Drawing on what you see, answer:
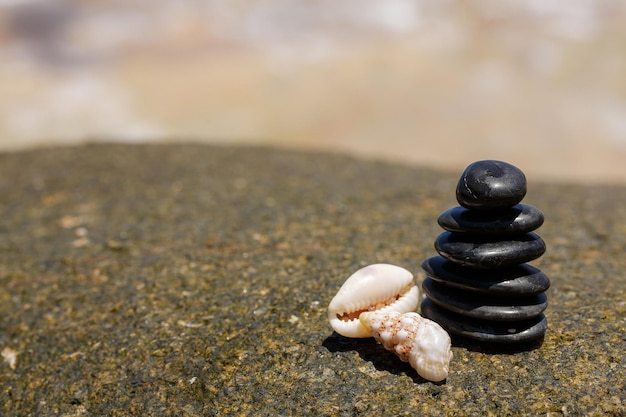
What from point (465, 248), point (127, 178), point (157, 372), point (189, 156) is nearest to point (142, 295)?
point (157, 372)

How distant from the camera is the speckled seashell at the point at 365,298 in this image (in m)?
3.33

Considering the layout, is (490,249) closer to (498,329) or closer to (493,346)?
(498,329)

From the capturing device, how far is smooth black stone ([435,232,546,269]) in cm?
322

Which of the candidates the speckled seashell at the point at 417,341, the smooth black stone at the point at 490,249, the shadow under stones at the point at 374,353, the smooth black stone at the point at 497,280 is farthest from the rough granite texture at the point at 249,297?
the smooth black stone at the point at 490,249

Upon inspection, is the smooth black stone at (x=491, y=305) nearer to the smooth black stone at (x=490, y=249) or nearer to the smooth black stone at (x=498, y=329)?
the smooth black stone at (x=498, y=329)

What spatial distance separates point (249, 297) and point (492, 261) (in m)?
1.67

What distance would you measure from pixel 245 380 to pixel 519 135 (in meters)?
15.7

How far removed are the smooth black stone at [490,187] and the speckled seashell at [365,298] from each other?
55 centimetres

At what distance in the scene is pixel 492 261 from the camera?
10.6ft

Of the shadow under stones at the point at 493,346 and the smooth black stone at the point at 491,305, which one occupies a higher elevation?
the smooth black stone at the point at 491,305

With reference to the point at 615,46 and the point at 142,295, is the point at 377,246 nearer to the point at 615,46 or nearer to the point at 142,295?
the point at 142,295

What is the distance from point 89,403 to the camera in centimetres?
346

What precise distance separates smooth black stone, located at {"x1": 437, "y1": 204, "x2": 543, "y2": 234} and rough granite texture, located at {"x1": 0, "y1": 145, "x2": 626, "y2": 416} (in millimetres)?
651

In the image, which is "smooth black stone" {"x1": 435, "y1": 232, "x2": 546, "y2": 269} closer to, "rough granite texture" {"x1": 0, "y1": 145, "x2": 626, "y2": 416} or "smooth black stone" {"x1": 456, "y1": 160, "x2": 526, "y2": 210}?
"smooth black stone" {"x1": 456, "y1": 160, "x2": 526, "y2": 210}
